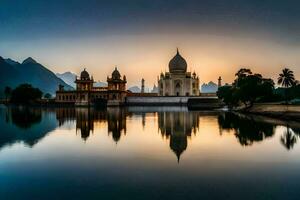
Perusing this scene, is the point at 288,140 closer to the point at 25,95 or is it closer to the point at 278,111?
the point at 278,111

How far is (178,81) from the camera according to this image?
95.0m

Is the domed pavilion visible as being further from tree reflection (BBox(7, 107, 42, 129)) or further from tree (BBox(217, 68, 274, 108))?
tree reflection (BBox(7, 107, 42, 129))

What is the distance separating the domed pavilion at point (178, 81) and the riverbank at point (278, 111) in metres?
42.6

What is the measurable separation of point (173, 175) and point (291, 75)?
153ft

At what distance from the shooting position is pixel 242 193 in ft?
32.2

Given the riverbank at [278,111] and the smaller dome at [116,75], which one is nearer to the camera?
the riverbank at [278,111]

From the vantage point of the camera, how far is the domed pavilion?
94.6 meters

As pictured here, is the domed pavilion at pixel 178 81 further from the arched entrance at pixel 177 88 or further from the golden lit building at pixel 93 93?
the golden lit building at pixel 93 93

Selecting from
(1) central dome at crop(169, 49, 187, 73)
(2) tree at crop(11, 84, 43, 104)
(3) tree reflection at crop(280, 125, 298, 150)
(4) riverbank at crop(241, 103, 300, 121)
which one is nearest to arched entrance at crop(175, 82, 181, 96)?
(1) central dome at crop(169, 49, 187, 73)

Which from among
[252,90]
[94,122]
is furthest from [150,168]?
[252,90]

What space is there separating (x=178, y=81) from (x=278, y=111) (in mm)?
53797

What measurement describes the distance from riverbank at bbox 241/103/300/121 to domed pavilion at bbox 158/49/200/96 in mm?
42628

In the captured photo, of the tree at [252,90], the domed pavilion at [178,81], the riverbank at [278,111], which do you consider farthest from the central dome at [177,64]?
the riverbank at [278,111]

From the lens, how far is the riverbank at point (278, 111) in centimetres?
3766
